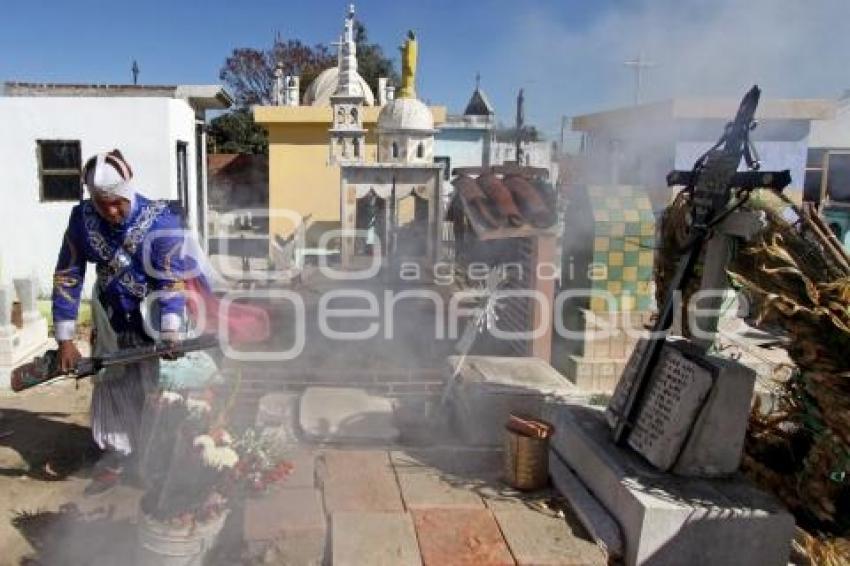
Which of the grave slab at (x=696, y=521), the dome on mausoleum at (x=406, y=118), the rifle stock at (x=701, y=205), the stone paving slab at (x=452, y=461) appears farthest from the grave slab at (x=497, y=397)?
the dome on mausoleum at (x=406, y=118)

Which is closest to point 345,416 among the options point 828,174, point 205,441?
point 205,441

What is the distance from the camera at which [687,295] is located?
4543 millimetres

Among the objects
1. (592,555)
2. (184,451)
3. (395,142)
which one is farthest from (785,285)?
(395,142)

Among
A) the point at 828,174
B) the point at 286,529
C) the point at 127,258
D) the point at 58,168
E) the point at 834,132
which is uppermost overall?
the point at 834,132

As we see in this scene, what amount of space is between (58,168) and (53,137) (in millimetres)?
507

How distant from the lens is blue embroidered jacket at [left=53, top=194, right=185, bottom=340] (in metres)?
4.68

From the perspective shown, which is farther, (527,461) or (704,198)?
(527,461)

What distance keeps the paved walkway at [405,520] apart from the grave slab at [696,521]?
28cm

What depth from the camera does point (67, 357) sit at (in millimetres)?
4602

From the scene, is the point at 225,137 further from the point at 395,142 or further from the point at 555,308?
the point at 555,308

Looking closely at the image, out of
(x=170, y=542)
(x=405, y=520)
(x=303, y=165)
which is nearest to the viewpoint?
(x=170, y=542)

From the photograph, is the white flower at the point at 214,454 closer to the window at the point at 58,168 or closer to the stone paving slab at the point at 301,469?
the stone paving slab at the point at 301,469

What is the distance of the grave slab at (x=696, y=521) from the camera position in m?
3.61

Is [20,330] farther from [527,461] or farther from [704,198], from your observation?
[704,198]
